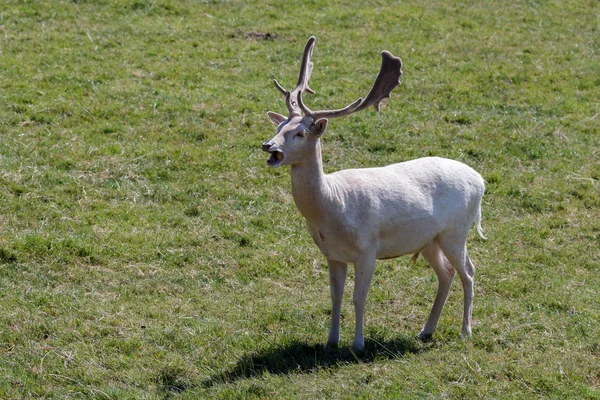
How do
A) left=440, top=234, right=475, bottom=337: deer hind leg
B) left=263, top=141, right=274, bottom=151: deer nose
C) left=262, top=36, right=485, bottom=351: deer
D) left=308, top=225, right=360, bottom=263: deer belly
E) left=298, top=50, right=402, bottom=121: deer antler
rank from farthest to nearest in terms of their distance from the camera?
left=440, top=234, right=475, bottom=337: deer hind leg, left=298, top=50, right=402, bottom=121: deer antler, left=308, top=225, right=360, bottom=263: deer belly, left=262, top=36, right=485, bottom=351: deer, left=263, top=141, right=274, bottom=151: deer nose

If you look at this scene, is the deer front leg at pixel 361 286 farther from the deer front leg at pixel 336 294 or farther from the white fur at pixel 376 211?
the deer front leg at pixel 336 294

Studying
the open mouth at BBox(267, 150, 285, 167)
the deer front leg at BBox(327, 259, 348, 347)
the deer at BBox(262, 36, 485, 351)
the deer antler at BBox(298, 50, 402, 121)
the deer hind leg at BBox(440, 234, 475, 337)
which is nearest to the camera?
the open mouth at BBox(267, 150, 285, 167)

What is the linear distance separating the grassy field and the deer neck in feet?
4.71

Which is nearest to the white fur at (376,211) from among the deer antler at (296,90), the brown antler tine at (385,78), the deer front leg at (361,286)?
the deer front leg at (361,286)

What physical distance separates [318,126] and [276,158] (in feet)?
1.65

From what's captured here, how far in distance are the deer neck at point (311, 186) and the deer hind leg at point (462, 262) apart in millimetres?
1502

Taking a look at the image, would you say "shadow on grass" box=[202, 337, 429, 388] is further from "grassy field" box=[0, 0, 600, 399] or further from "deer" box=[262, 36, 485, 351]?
"deer" box=[262, 36, 485, 351]

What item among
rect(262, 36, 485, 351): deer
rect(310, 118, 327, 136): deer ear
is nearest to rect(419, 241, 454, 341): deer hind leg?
rect(262, 36, 485, 351): deer

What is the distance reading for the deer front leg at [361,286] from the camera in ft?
28.6

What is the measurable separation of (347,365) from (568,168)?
7096 millimetres

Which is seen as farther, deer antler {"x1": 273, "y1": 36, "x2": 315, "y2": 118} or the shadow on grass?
deer antler {"x1": 273, "y1": 36, "x2": 315, "y2": 118}

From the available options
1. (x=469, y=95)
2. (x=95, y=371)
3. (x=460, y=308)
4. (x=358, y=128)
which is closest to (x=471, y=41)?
(x=469, y=95)

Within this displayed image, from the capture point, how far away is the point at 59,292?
9969 millimetres

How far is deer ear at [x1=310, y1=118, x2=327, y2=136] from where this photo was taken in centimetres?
827
